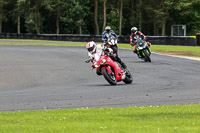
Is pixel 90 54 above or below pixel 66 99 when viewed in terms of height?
above

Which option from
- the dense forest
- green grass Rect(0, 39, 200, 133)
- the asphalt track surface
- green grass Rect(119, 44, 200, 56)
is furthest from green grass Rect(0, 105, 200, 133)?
the dense forest

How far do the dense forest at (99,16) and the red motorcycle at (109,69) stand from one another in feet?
166

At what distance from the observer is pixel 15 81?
1608cm

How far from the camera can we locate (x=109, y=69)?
14102 millimetres

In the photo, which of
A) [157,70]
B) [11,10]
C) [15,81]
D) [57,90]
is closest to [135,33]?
[157,70]

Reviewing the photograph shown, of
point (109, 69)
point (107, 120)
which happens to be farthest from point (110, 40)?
point (107, 120)

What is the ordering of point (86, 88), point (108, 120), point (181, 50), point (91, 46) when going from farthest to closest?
point (181, 50) → point (91, 46) → point (86, 88) → point (108, 120)

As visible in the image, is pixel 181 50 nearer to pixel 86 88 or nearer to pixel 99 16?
pixel 86 88

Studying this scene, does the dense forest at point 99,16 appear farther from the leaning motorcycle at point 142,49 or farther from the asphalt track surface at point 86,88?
the asphalt track surface at point 86,88

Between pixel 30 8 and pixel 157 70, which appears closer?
pixel 157 70

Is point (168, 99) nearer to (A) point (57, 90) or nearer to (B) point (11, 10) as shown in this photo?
(A) point (57, 90)

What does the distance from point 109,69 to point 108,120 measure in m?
6.38

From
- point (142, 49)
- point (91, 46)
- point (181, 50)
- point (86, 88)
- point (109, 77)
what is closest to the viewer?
point (86, 88)

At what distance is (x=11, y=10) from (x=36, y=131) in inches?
3113
